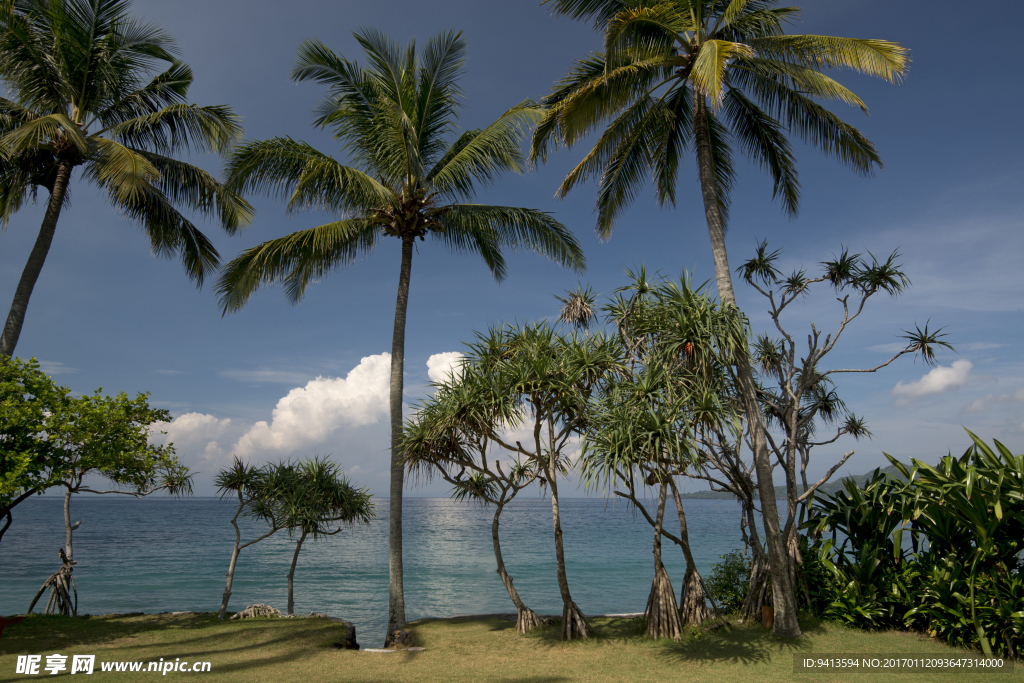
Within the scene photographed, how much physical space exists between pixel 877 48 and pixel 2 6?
14.4m

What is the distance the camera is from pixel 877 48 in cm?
794

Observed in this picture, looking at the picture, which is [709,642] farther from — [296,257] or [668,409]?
[296,257]

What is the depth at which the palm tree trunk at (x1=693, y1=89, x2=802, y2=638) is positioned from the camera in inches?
319

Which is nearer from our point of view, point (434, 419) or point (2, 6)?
point (2, 6)

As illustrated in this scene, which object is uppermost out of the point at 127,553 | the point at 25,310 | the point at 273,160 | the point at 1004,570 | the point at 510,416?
the point at 273,160

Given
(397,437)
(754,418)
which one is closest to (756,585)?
(754,418)

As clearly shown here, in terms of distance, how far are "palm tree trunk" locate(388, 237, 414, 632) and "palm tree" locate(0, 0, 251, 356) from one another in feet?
16.0

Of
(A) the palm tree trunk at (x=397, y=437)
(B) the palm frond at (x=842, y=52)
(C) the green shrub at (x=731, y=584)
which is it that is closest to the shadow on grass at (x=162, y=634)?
(A) the palm tree trunk at (x=397, y=437)

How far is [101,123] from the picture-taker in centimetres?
1195

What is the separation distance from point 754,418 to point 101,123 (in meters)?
15.5

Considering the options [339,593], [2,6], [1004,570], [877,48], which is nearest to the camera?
[1004,570]

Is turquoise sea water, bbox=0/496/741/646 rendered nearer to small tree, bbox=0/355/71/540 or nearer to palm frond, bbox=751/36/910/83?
small tree, bbox=0/355/71/540

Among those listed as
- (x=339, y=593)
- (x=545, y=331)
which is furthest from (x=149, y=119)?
(x=339, y=593)

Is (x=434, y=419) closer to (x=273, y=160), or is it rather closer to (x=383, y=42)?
(x=273, y=160)
